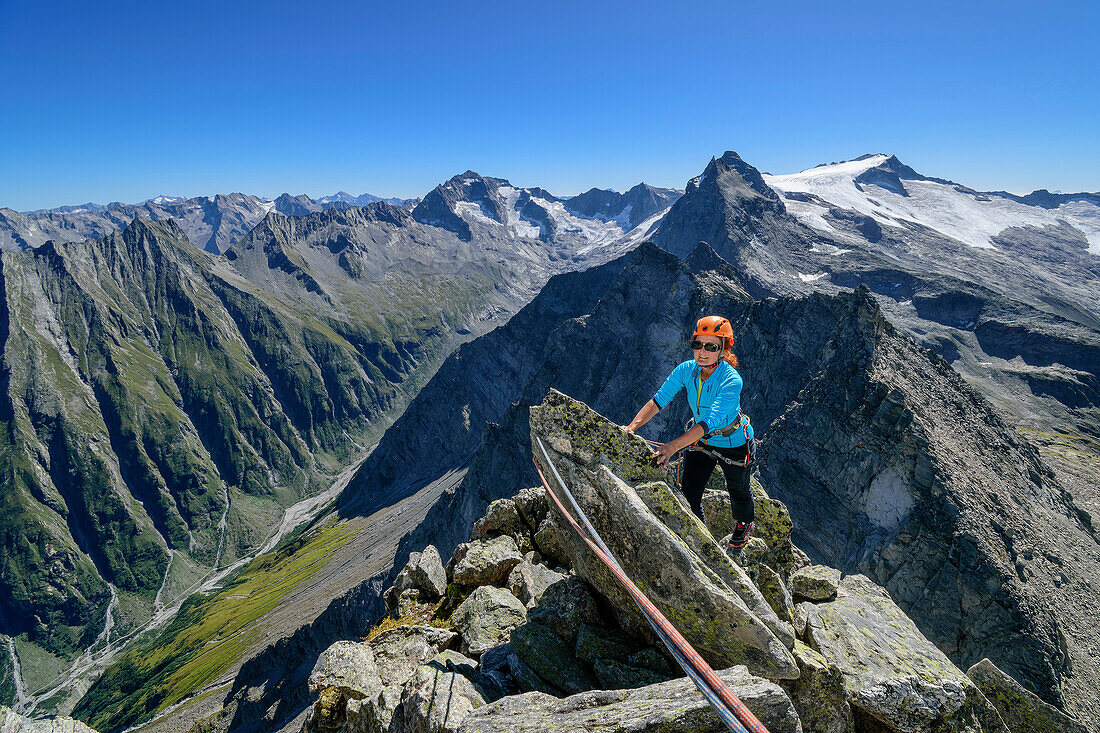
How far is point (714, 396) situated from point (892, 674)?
663 centimetres

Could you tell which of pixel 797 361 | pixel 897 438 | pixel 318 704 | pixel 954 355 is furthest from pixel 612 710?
pixel 954 355

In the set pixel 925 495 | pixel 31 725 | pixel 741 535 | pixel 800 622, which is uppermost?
pixel 741 535

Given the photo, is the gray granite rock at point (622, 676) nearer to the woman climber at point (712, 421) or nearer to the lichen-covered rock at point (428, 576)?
the woman climber at point (712, 421)

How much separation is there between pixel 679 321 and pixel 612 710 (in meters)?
121

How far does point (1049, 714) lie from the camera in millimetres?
11492

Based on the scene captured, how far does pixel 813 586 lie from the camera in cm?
1259

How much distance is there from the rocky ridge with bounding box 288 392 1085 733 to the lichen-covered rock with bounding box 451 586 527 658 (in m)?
0.04

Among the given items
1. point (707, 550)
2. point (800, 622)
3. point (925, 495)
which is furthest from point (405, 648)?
point (925, 495)

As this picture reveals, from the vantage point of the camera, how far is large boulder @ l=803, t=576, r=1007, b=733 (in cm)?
894

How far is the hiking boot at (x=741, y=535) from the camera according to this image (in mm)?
11522

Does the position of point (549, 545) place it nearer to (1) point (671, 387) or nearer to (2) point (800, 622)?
(2) point (800, 622)

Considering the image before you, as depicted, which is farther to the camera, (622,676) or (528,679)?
(528,679)

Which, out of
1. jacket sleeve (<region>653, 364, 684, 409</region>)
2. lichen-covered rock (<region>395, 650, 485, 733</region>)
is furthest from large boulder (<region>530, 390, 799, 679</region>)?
lichen-covered rock (<region>395, 650, 485, 733</region>)

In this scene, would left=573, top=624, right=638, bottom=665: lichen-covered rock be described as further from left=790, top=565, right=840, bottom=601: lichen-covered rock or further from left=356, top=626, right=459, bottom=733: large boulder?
left=790, top=565, right=840, bottom=601: lichen-covered rock
